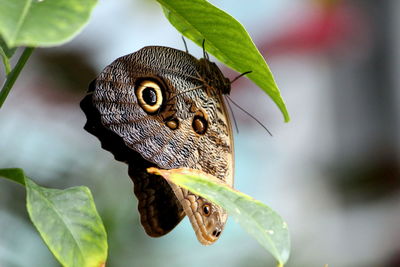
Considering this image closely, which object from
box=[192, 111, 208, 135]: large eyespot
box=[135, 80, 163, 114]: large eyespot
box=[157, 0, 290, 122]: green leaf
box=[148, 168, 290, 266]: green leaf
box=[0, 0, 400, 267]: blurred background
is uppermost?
box=[157, 0, 290, 122]: green leaf

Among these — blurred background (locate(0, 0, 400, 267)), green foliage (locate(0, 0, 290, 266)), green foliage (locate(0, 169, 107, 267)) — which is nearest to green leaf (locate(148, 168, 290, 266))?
green foliage (locate(0, 0, 290, 266))

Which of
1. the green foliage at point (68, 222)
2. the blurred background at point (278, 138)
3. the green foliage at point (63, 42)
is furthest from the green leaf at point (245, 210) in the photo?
the blurred background at point (278, 138)

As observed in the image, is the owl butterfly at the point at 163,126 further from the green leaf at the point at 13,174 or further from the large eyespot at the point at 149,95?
the green leaf at the point at 13,174

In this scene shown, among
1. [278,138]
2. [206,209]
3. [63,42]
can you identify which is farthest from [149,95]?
[278,138]

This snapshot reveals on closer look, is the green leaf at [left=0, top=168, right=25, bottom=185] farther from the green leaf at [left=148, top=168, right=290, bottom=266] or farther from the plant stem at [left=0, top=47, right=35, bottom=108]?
the green leaf at [left=148, top=168, right=290, bottom=266]

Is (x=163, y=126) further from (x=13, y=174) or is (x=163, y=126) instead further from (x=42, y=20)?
(x=42, y=20)

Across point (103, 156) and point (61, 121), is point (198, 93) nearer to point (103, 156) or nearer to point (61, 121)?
point (103, 156)
